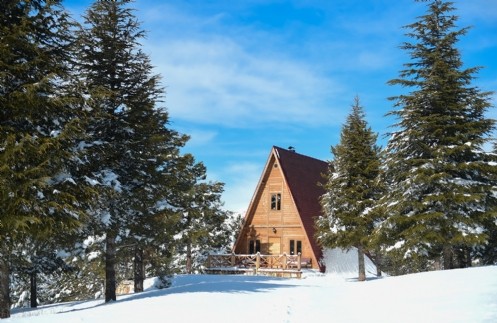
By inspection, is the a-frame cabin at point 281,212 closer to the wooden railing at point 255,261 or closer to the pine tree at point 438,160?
the wooden railing at point 255,261

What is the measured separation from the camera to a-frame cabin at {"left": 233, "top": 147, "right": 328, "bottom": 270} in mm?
34938

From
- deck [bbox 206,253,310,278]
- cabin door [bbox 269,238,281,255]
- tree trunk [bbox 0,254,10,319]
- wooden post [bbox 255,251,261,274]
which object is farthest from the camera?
cabin door [bbox 269,238,281,255]

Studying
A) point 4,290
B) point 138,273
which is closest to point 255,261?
point 138,273

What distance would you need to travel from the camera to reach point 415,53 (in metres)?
24.0

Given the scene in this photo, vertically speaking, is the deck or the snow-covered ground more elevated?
the snow-covered ground

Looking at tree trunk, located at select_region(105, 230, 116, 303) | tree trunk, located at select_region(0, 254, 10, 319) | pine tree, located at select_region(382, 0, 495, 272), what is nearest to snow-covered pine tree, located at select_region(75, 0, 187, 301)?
tree trunk, located at select_region(105, 230, 116, 303)

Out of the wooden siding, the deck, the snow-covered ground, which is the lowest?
the deck

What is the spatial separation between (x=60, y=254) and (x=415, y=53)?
19.7 m

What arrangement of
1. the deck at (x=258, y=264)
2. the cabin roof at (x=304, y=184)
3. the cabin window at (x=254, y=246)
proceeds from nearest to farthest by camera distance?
the deck at (x=258, y=264) < the cabin roof at (x=304, y=184) < the cabin window at (x=254, y=246)

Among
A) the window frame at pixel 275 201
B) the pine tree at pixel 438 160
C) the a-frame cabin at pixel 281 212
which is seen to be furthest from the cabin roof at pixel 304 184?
the pine tree at pixel 438 160

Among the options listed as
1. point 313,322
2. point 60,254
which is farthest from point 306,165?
point 313,322

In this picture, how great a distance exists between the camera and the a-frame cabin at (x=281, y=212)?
1375 inches

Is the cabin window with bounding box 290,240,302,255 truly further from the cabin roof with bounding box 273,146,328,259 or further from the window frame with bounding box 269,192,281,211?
the window frame with bounding box 269,192,281,211

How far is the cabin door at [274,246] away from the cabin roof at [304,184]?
2868mm
